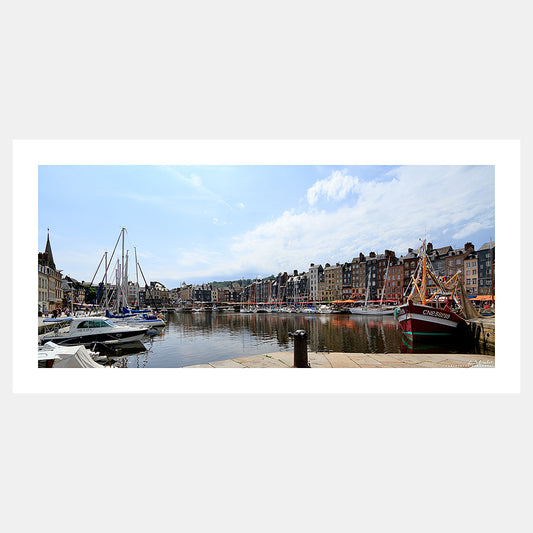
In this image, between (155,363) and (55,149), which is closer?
(55,149)

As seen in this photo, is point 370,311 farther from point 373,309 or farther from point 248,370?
point 248,370

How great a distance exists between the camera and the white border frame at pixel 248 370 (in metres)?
4.46

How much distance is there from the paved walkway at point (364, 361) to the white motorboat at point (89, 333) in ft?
20.8

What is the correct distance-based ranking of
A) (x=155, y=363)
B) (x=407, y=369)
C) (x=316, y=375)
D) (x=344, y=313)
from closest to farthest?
(x=316, y=375) < (x=407, y=369) < (x=155, y=363) < (x=344, y=313)

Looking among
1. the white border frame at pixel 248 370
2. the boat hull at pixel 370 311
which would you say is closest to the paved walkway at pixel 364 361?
the white border frame at pixel 248 370

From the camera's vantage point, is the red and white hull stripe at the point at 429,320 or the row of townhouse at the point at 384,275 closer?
the row of townhouse at the point at 384,275

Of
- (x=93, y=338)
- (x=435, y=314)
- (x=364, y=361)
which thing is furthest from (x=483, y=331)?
(x=93, y=338)

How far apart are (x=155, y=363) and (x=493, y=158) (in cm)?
945

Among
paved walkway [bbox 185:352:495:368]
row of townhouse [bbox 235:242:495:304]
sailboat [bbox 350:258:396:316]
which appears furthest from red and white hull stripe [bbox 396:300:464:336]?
sailboat [bbox 350:258:396:316]

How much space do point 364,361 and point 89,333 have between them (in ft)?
29.5

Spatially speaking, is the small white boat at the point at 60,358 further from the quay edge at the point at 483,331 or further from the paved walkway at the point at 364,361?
the quay edge at the point at 483,331
